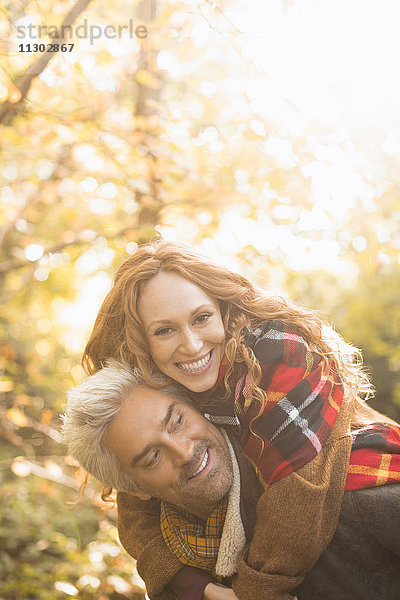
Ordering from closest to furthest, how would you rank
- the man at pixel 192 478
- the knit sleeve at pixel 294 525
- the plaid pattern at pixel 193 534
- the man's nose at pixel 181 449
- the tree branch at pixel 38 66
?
the knit sleeve at pixel 294 525
the man at pixel 192 478
the man's nose at pixel 181 449
the plaid pattern at pixel 193 534
the tree branch at pixel 38 66

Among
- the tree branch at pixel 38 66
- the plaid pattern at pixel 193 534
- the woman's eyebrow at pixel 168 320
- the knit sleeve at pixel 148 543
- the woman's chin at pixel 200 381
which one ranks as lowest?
the knit sleeve at pixel 148 543

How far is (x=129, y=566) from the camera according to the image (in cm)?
377

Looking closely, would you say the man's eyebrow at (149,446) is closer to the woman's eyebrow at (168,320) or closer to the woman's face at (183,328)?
the woman's face at (183,328)

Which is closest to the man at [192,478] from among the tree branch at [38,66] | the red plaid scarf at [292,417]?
the red plaid scarf at [292,417]

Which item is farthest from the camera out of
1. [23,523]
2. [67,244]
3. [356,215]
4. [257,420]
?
[23,523]

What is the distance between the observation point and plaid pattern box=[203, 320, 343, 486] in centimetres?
195

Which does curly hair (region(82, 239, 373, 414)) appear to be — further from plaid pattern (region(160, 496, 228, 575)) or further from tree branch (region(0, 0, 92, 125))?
tree branch (region(0, 0, 92, 125))

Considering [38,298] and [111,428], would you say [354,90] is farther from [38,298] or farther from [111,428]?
[38,298]

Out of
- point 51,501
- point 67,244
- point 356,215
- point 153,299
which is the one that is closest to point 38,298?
point 51,501

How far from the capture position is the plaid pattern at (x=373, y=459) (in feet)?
6.37

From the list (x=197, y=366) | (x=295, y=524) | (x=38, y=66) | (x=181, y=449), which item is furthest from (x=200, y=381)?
(x=38, y=66)

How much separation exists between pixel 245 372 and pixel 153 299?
48cm

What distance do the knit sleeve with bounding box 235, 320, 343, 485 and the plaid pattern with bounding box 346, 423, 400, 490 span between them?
14 cm

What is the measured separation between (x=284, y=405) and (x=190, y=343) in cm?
44
